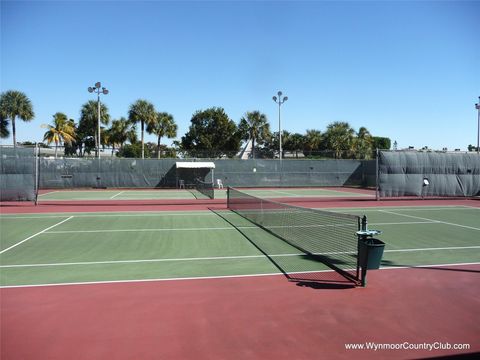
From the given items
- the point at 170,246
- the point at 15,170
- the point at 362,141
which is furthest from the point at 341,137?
the point at 170,246

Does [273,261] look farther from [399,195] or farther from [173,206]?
[399,195]

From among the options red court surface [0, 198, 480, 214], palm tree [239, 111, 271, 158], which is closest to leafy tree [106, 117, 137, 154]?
palm tree [239, 111, 271, 158]

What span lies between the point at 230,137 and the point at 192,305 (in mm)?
A: 65424

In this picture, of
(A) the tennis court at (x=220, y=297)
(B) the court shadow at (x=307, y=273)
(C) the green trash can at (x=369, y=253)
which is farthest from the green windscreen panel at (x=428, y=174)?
(C) the green trash can at (x=369, y=253)

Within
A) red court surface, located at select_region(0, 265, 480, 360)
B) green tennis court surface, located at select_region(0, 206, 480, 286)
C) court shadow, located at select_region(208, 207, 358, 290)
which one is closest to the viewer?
red court surface, located at select_region(0, 265, 480, 360)

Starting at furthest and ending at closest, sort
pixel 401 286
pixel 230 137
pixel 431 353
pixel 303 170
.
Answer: pixel 230 137 → pixel 303 170 → pixel 401 286 → pixel 431 353

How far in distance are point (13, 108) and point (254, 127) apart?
37.4m

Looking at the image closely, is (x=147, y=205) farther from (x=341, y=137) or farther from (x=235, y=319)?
(x=341, y=137)

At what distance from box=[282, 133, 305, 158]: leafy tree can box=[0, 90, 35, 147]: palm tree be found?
148 feet

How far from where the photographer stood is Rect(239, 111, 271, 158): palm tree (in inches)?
2852

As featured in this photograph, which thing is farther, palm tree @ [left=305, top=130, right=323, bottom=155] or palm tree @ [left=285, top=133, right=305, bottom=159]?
palm tree @ [left=285, top=133, right=305, bottom=159]

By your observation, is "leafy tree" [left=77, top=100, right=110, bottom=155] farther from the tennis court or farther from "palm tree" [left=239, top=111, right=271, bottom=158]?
the tennis court

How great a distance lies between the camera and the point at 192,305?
6.51 meters

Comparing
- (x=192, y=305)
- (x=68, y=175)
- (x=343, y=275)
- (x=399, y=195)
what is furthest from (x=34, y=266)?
(x=68, y=175)
